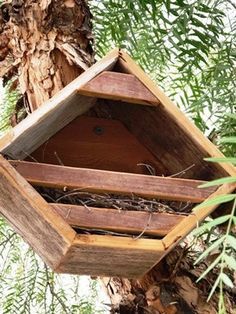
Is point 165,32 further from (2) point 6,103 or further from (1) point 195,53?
(2) point 6,103

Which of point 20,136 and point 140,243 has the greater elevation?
point 20,136

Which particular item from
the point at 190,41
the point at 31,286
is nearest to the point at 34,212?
the point at 190,41

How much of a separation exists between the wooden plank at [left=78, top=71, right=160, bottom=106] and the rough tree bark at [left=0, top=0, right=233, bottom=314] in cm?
14

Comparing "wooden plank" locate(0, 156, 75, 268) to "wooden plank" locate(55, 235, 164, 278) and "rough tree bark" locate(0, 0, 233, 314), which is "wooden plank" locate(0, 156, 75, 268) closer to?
"wooden plank" locate(55, 235, 164, 278)

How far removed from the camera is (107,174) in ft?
2.70

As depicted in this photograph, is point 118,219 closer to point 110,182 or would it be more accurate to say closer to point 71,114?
point 110,182

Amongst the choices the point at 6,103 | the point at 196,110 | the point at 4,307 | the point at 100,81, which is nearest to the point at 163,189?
the point at 100,81

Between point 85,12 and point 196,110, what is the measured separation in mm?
258

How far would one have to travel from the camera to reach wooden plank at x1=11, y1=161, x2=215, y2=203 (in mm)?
799

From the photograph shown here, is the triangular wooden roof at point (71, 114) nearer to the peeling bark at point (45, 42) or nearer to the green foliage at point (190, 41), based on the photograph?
the peeling bark at point (45, 42)

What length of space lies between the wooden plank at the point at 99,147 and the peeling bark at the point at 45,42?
0.29ft

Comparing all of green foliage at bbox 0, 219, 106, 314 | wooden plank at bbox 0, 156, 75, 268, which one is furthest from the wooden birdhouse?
green foliage at bbox 0, 219, 106, 314

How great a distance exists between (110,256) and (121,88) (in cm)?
21

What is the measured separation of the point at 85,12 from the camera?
1074 millimetres
